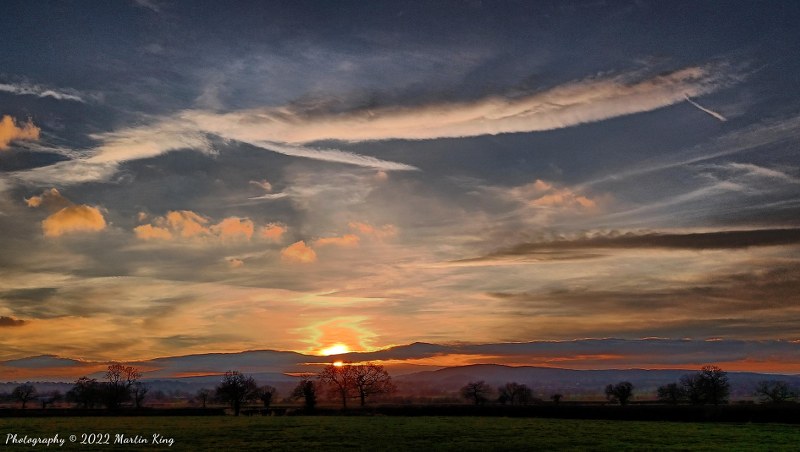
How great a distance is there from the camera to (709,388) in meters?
170

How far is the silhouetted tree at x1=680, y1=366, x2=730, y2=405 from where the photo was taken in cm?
16918

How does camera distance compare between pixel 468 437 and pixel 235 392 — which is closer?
pixel 468 437

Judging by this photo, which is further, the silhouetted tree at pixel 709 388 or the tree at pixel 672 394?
the tree at pixel 672 394

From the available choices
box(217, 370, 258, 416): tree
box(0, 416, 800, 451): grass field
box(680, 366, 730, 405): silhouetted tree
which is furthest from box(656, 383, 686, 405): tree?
box(217, 370, 258, 416): tree

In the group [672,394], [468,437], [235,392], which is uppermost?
[235,392]

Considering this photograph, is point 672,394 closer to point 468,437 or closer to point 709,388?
point 709,388

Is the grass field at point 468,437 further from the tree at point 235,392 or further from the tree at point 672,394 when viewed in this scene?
the tree at point 672,394

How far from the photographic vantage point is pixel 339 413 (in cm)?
13075

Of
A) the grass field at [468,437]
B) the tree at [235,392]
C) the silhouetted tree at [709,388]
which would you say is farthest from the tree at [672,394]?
the tree at [235,392]

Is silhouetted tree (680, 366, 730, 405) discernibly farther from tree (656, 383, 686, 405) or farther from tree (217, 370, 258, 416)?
tree (217, 370, 258, 416)

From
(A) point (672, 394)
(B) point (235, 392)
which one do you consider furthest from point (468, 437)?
(A) point (672, 394)

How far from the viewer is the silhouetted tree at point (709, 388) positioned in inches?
6660

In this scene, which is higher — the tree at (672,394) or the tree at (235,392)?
the tree at (235,392)

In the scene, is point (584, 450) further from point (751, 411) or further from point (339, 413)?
point (339, 413)
